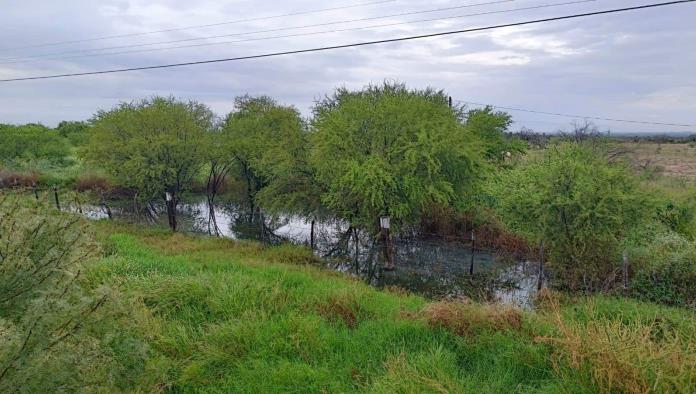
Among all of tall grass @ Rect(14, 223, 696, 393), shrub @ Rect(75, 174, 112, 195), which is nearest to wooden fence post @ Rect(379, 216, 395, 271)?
tall grass @ Rect(14, 223, 696, 393)

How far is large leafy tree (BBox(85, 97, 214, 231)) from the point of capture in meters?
19.6

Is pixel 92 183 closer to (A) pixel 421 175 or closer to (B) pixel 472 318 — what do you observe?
(A) pixel 421 175

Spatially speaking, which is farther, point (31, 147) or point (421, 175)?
point (31, 147)

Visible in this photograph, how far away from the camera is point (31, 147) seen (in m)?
36.4

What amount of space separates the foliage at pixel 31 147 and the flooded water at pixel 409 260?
16115 millimetres

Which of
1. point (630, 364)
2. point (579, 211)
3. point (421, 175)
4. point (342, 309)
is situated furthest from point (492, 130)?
point (630, 364)

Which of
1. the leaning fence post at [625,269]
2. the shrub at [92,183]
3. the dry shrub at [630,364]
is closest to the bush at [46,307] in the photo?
the dry shrub at [630,364]

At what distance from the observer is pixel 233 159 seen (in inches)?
906

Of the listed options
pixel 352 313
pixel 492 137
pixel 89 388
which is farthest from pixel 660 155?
pixel 89 388

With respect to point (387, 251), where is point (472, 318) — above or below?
above

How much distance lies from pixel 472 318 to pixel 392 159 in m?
8.98

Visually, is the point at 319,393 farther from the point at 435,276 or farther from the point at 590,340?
the point at 435,276

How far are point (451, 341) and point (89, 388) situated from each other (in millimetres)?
4348

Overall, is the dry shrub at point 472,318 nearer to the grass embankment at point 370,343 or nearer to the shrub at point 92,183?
the grass embankment at point 370,343
